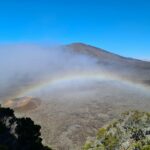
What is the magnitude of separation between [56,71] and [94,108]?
67.3 m

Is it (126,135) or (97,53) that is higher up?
(97,53)

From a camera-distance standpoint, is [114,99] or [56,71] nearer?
[114,99]

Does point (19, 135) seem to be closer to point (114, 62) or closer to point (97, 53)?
point (114, 62)

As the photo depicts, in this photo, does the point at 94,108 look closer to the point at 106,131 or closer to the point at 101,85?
the point at 101,85

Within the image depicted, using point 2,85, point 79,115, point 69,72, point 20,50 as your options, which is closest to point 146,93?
point 79,115

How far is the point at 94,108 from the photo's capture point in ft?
193

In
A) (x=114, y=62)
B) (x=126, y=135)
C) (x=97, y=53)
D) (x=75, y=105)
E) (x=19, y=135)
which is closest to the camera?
(x=126, y=135)

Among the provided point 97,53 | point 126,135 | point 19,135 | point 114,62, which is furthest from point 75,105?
point 97,53

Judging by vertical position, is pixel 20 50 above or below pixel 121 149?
above

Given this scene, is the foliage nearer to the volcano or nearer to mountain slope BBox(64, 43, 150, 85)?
the volcano

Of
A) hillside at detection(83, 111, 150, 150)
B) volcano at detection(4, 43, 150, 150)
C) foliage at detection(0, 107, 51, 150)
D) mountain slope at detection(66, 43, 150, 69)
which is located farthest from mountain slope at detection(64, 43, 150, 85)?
hillside at detection(83, 111, 150, 150)

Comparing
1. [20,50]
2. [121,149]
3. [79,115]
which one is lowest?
[121,149]

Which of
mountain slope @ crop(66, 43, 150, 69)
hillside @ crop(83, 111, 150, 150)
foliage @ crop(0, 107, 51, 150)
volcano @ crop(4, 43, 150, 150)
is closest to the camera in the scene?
hillside @ crop(83, 111, 150, 150)

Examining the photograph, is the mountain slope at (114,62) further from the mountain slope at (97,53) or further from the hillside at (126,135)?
the hillside at (126,135)
